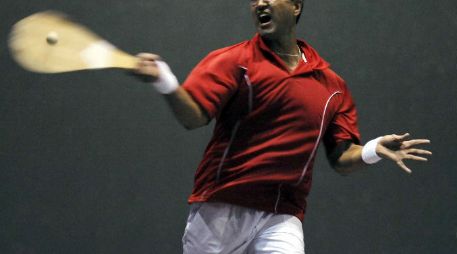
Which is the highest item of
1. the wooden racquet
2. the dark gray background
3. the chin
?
the wooden racquet

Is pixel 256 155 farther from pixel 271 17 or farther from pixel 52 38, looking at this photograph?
pixel 52 38

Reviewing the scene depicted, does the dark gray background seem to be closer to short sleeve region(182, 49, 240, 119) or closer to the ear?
the ear

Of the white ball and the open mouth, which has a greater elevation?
the white ball

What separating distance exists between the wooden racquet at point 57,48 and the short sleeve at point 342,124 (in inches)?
31.5

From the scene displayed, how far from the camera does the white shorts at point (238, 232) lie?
2365 millimetres

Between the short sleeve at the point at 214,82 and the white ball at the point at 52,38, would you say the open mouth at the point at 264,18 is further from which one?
the white ball at the point at 52,38

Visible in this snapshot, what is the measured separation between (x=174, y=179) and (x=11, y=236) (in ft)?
2.34

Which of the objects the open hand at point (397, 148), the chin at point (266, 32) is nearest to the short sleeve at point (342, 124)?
the open hand at point (397, 148)

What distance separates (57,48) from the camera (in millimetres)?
2080

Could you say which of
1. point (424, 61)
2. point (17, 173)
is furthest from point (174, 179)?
point (424, 61)

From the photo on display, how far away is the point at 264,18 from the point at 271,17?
0.07 ft

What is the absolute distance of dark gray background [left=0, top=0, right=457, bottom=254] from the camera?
3578 millimetres

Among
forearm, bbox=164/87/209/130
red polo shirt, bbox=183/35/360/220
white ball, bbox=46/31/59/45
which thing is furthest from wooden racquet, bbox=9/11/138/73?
red polo shirt, bbox=183/35/360/220

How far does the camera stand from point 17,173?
141 inches
